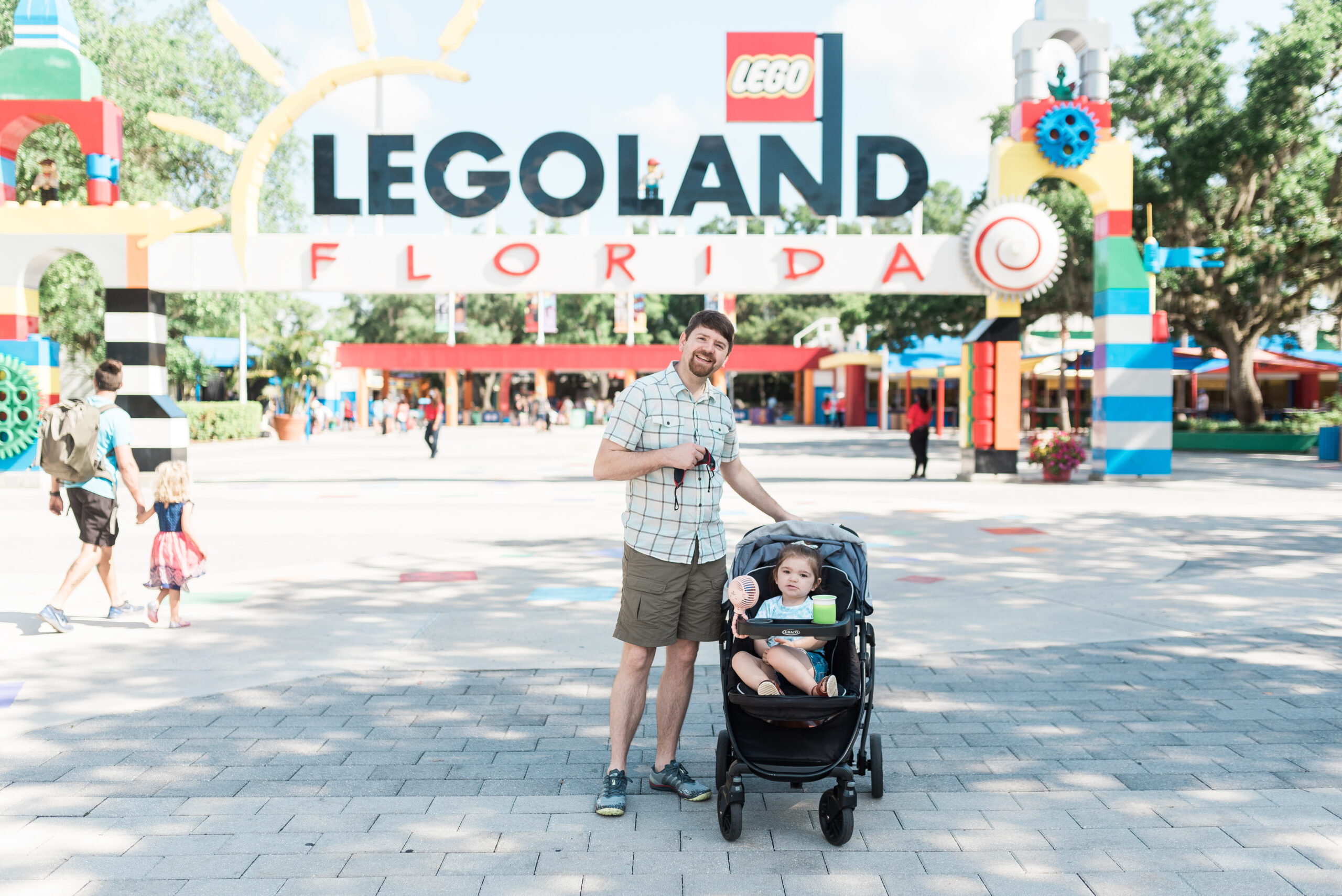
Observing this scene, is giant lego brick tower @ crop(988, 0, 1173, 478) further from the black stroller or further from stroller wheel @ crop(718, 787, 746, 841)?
stroller wheel @ crop(718, 787, 746, 841)

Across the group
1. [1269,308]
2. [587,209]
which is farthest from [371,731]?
[1269,308]

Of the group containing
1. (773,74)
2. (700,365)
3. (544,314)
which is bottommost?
(700,365)

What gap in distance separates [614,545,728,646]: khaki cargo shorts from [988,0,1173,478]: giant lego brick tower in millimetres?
15291

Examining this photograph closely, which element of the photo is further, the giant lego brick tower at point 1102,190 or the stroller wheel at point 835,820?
the giant lego brick tower at point 1102,190

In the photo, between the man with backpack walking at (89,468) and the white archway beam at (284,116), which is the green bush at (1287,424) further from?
the man with backpack walking at (89,468)

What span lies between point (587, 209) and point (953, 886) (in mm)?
15428

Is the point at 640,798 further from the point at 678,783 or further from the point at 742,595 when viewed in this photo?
the point at 742,595

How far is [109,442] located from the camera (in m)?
6.86

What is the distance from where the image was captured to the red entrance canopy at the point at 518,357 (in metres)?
49.5

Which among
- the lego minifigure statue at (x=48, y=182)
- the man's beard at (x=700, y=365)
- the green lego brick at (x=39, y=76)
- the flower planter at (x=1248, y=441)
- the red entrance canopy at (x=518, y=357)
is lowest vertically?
the flower planter at (x=1248, y=441)

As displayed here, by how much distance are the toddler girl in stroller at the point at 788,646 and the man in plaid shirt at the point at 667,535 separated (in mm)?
212

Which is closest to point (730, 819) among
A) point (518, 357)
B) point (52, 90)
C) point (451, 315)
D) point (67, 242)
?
point (67, 242)

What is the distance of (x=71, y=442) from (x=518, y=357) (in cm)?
4342

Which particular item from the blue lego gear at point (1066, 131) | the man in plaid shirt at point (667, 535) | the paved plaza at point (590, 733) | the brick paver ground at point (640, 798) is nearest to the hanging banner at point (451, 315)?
the blue lego gear at point (1066, 131)
